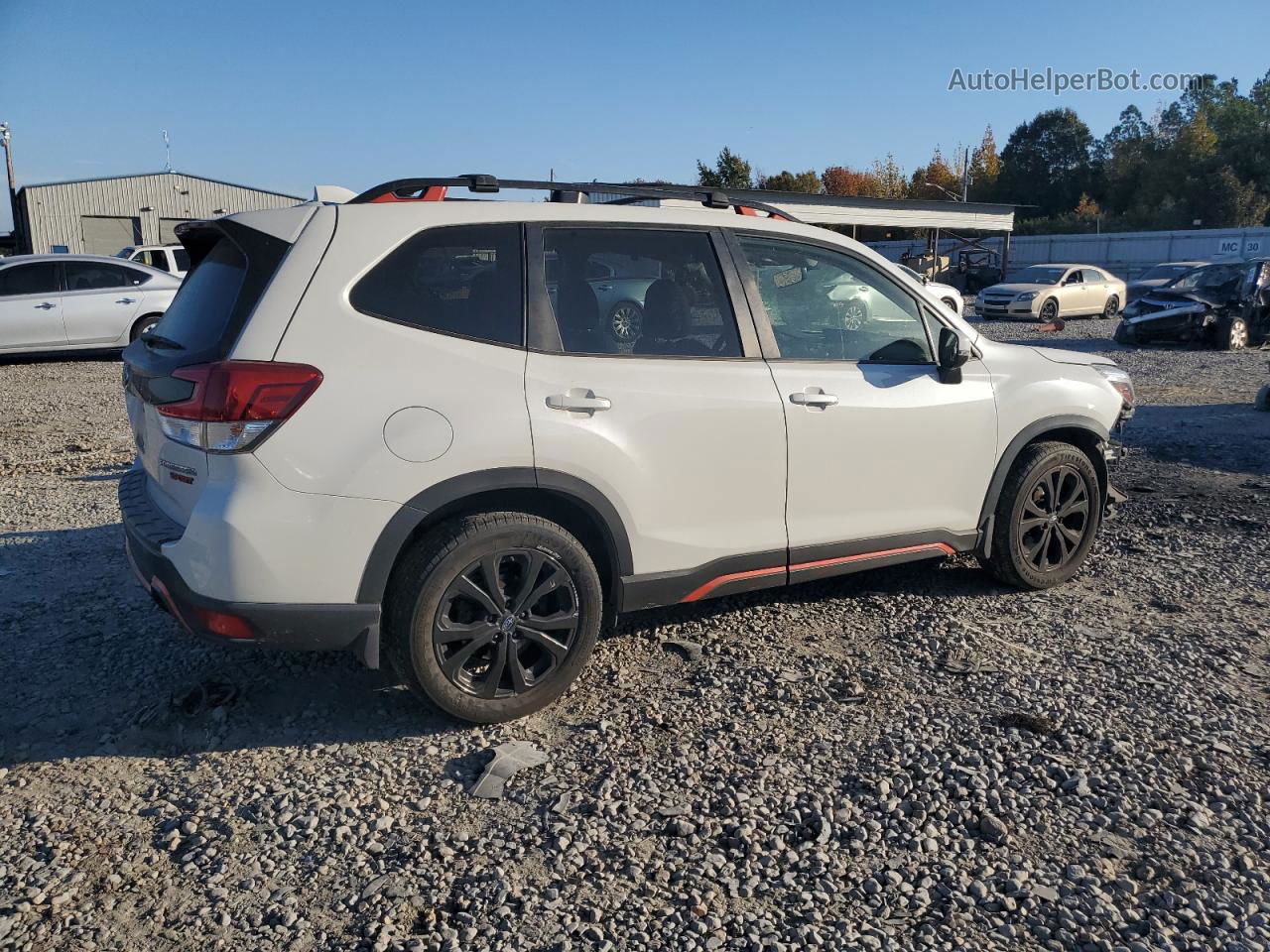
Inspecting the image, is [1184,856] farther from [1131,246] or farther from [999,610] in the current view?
[1131,246]

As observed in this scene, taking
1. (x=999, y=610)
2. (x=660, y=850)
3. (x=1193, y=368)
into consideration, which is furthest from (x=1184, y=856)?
(x=1193, y=368)

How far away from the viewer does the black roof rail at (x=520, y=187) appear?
379 centimetres

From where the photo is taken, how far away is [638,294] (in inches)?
161

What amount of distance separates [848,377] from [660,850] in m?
2.23

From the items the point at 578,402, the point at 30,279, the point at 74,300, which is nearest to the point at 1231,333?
the point at 578,402

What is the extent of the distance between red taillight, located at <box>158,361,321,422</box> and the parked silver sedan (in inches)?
988

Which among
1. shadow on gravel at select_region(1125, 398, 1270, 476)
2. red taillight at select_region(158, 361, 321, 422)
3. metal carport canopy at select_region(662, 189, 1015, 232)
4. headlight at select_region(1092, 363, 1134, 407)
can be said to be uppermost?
metal carport canopy at select_region(662, 189, 1015, 232)

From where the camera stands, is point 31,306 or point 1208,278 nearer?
point 31,306

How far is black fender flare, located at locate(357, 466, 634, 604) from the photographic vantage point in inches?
134

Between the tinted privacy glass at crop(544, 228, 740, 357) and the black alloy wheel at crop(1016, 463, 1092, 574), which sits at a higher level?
the tinted privacy glass at crop(544, 228, 740, 357)

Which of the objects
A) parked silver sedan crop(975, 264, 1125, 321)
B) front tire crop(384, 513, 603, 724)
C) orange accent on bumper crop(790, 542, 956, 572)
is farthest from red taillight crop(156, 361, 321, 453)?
parked silver sedan crop(975, 264, 1125, 321)

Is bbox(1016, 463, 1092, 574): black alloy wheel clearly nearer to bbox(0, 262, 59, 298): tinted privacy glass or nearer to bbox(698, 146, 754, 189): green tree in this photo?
bbox(0, 262, 59, 298): tinted privacy glass

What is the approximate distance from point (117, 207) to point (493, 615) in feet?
157

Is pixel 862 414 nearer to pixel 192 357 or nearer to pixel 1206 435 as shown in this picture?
pixel 192 357
